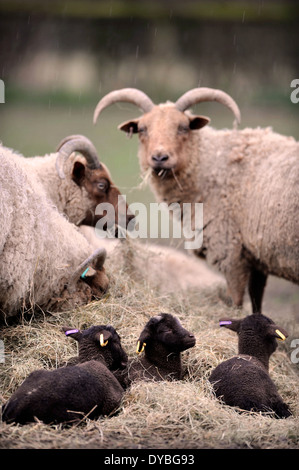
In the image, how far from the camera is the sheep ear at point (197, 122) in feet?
23.5

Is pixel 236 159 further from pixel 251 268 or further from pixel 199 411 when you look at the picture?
pixel 199 411

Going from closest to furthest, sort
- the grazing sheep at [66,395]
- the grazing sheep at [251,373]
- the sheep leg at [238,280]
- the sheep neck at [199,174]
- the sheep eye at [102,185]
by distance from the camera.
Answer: the grazing sheep at [66,395] → the grazing sheep at [251,373] → the sheep eye at [102,185] → the sheep leg at [238,280] → the sheep neck at [199,174]

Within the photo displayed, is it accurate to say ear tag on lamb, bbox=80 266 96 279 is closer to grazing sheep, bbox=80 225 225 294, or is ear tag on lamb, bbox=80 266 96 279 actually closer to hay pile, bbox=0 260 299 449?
hay pile, bbox=0 260 299 449

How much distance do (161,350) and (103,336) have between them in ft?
1.87

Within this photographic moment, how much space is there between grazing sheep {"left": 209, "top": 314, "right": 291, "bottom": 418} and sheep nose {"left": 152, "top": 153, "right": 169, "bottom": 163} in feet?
8.19

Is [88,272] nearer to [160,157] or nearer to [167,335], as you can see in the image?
[167,335]

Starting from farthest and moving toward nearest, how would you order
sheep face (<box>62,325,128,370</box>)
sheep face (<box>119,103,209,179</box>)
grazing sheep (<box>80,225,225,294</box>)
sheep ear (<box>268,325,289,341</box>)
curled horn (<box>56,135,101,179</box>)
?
sheep face (<box>119,103,209,179</box>) → grazing sheep (<box>80,225,225,294</box>) → curled horn (<box>56,135,101,179</box>) → sheep ear (<box>268,325,289,341</box>) → sheep face (<box>62,325,128,370</box>)

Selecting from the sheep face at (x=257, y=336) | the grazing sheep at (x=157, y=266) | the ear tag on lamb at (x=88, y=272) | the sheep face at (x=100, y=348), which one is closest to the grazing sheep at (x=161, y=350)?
the sheep face at (x=100, y=348)

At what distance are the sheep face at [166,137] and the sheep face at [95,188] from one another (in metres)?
0.57

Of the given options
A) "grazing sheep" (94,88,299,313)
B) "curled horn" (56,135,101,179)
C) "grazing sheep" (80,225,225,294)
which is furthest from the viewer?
"grazing sheep" (80,225,225,294)

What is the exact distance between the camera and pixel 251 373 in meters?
4.21

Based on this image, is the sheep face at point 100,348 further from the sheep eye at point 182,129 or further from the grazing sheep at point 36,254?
the sheep eye at point 182,129

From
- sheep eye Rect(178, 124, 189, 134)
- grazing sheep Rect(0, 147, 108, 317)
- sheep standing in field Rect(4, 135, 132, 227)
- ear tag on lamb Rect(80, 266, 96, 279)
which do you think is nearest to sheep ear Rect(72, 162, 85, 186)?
sheep standing in field Rect(4, 135, 132, 227)

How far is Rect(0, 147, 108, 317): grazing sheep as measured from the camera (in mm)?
4617
